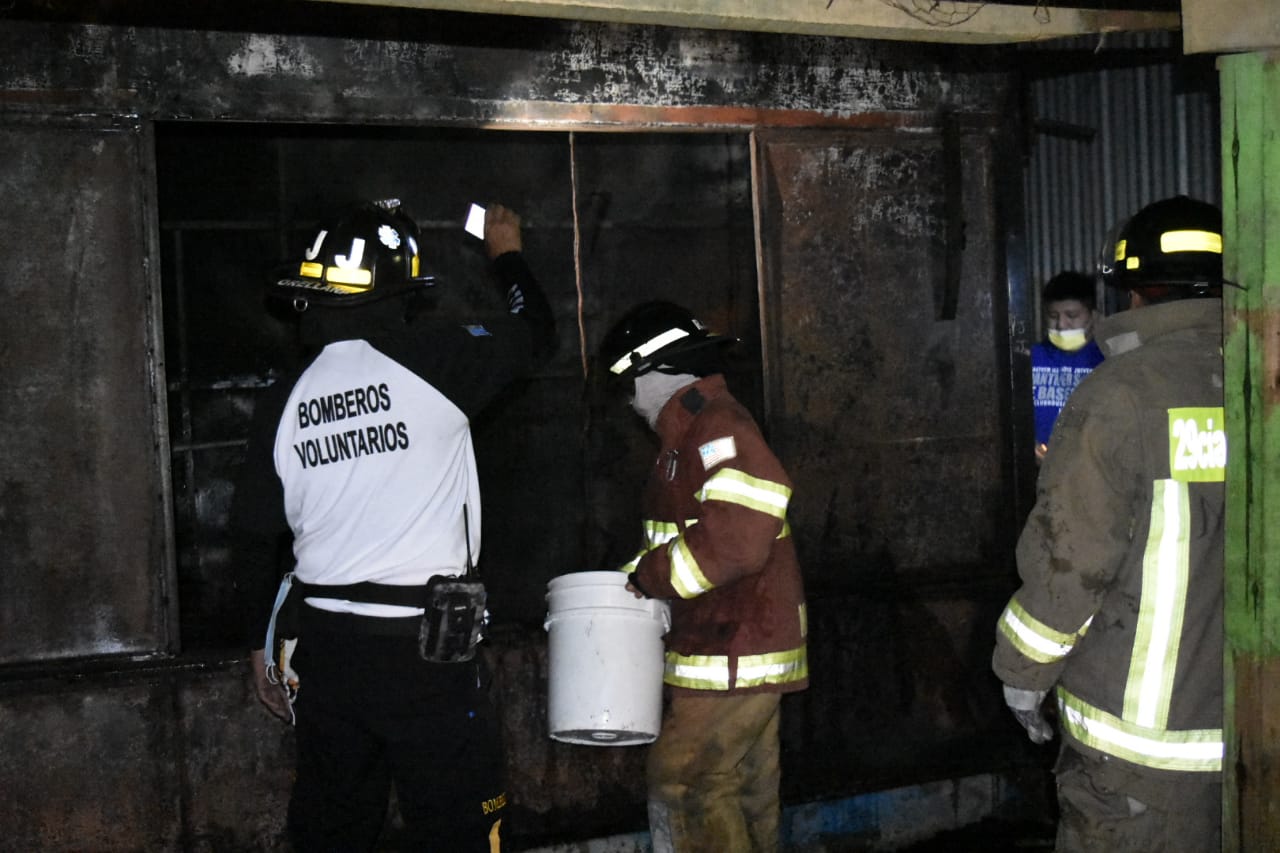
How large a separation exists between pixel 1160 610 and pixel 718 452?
136 centimetres

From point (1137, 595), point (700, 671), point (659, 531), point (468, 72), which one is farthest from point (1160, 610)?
point (468, 72)

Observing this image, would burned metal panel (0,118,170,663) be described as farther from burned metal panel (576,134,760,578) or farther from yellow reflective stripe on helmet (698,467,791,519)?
burned metal panel (576,134,760,578)

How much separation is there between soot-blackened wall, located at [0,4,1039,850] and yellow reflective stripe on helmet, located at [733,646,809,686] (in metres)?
1.22

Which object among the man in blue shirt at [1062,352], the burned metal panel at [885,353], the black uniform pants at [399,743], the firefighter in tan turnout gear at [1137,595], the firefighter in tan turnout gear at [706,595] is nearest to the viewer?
the firefighter in tan turnout gear at [1137,595]

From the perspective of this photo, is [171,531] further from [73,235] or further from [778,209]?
[778,209]

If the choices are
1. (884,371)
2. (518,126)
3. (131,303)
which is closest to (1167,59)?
(884,371)

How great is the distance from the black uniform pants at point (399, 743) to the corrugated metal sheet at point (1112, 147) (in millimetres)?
3835

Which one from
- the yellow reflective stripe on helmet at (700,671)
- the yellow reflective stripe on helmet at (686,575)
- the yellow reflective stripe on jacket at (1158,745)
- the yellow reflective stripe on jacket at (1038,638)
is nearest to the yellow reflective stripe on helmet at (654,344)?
the yellow reflective stripe on helmet at (686,575)

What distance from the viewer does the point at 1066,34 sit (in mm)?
3656

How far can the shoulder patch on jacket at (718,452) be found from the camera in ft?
12.3

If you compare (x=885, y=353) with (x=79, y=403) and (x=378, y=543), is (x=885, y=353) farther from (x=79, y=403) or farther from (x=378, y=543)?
(x=79, y=403)

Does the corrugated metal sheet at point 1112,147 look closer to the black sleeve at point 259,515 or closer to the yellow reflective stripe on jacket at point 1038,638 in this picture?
the yellow reflective stripe on jacket at point 1038,638

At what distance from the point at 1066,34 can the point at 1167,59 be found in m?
2.79

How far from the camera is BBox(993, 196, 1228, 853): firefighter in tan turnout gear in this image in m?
2.89
